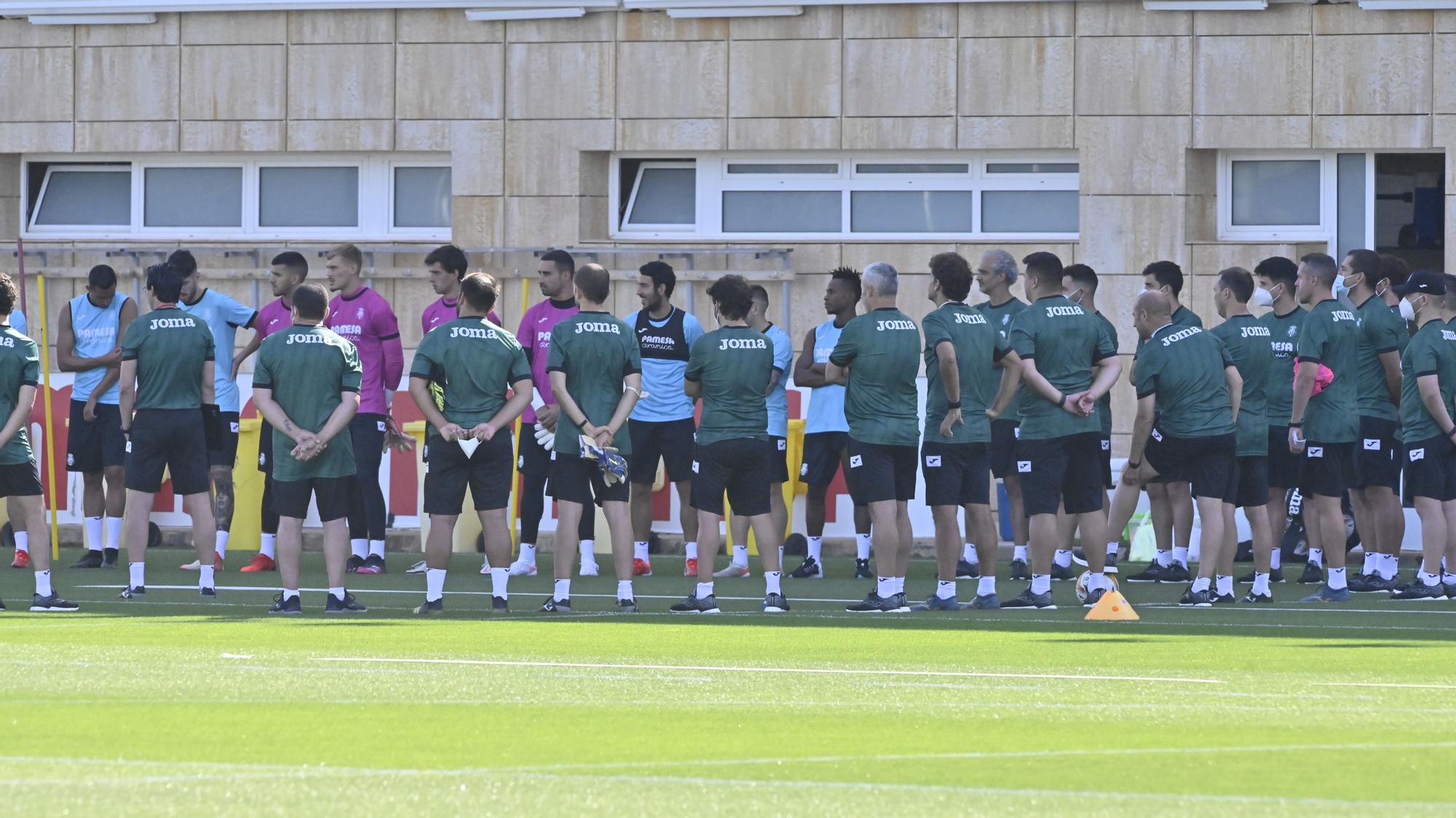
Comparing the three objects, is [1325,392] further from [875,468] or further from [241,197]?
[241,197]

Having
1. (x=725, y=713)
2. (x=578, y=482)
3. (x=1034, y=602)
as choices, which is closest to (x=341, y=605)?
(x=578, y=482)

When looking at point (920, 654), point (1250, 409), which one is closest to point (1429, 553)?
point (1250, 409)

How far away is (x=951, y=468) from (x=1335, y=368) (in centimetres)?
290

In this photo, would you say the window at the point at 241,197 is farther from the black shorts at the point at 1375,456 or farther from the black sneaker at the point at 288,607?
the black shorts at the point at 1375,456

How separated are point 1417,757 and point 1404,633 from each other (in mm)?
4975

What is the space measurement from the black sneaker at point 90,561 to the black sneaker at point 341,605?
448 cm

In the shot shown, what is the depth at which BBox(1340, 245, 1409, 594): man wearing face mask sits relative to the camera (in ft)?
49.6

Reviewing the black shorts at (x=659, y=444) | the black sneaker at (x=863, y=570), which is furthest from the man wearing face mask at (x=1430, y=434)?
the black shorts at (x=659, y=444)

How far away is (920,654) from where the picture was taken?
34.9ft

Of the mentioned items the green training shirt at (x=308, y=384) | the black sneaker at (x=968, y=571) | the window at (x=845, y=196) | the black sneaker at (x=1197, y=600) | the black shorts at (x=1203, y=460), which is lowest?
the black sneaker at (x=968, y=571)

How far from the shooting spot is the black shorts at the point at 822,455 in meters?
16.8

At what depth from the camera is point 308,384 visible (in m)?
12.9

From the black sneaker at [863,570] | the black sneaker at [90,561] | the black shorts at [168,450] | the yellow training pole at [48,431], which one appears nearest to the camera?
the black shorts at [168,450]

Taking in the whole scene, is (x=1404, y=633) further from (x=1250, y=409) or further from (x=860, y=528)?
(x=860, y=528)
